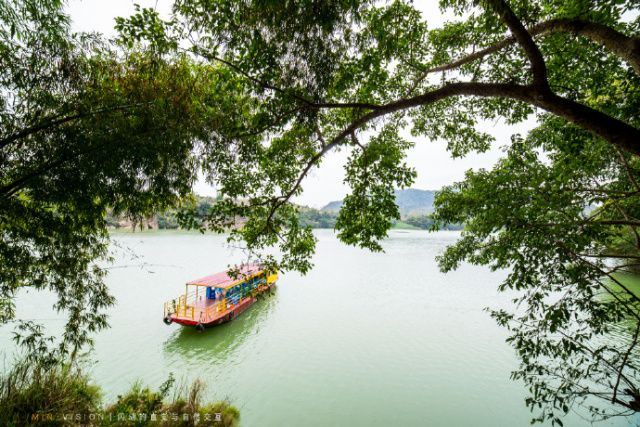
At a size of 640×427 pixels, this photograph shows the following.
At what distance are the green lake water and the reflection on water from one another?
0.04 meters

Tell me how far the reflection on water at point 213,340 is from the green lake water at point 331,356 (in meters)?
0.04

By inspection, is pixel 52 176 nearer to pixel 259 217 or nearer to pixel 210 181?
pixel 210 181

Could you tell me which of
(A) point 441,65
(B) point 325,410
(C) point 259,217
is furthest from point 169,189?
(B) point 325,410

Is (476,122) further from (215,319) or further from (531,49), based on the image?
(215,319)

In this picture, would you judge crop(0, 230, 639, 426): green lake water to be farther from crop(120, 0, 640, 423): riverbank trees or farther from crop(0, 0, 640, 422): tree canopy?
crop(120, 0, 640, 423): riverbank trees

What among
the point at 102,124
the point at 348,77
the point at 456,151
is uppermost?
the point at 348,77

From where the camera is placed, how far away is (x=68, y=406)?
3.97 m

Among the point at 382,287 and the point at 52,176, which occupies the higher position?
the point at 52,176

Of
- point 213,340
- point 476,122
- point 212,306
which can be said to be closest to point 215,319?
point 213,340

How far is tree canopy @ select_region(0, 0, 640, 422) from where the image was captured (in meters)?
2.65

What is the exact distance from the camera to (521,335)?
339 cm

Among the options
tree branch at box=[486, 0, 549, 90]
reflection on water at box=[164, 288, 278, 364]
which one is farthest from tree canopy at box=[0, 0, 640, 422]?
reflection on water at box=[164, 288, 278, 364]

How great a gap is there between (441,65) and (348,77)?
1.92 m

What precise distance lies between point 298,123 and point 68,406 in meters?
5.08
